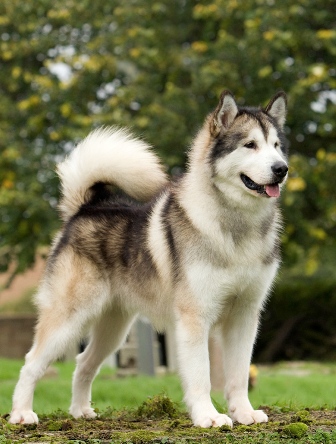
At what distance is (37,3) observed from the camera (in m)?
Answer: 13.9

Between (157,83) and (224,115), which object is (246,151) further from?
(157,83)

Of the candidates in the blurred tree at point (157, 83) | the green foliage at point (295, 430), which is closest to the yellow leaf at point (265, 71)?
the blurred tree at point (157, 83)

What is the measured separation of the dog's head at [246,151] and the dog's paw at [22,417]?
1887 millimetres

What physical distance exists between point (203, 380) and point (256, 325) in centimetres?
57

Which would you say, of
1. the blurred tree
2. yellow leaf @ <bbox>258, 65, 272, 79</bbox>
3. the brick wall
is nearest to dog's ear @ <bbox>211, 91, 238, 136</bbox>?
the blurred tree

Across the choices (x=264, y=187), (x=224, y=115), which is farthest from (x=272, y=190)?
(x=224, y=115)

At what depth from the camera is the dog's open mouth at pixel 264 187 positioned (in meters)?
4.72

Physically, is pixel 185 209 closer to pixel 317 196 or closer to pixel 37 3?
pixel 317 196

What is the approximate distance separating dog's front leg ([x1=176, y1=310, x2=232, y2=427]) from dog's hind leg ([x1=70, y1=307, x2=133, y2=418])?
1044mm

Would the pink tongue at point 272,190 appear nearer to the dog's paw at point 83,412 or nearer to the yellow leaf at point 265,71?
the dog's paw at point 83,412

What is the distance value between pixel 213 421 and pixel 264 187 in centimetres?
136

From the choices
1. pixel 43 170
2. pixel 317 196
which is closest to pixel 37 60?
pixel 43 170

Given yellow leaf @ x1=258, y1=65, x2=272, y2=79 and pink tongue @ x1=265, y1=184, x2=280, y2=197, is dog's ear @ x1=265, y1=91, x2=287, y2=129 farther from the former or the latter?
yellow leaf @ x1=258, y1=65, x2=272, y2=79

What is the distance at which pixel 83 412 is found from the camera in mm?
5703
